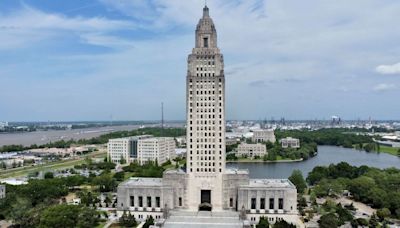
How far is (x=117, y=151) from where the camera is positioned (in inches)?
3775

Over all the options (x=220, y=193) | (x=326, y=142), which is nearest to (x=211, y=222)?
(x=220, y=193)

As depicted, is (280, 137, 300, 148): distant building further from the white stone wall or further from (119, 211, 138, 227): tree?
(119, 211, 138, 227): tree

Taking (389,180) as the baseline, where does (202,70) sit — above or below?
above

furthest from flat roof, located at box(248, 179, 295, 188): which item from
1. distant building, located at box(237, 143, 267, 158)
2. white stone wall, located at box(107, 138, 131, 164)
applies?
distant building, located at box(237, 143, 267, 158)

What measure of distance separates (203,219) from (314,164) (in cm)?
5779

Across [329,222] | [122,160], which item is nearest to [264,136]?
[122,160]

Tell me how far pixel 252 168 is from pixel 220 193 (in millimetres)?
44503

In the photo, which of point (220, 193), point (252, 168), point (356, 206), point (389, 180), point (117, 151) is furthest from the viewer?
point (117, 151)

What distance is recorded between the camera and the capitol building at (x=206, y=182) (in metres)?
42.5

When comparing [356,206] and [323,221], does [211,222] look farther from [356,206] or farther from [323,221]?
[356,206]

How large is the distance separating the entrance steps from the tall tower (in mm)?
2460

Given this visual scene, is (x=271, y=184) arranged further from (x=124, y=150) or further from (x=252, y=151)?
(x=252, y=151)

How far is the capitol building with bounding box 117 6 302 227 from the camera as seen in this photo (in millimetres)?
42531

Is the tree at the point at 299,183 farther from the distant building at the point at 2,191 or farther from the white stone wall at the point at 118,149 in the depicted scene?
the white stone wall at the point at 118,149
